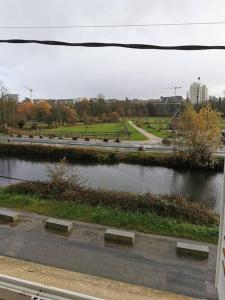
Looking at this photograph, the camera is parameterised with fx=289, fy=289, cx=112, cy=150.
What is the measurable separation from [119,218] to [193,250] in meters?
1.98

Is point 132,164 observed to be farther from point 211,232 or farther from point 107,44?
point 107,44

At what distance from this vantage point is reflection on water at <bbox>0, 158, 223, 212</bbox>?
1498 cm

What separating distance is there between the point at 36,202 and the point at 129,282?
4.39m

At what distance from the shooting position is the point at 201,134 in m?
19.9

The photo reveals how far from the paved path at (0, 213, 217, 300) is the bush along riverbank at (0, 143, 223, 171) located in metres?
15.3

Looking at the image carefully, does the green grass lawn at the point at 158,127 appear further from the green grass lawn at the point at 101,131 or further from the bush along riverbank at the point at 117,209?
the bush along riverbank at the point at 117,209

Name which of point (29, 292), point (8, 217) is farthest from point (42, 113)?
point (29, 292)

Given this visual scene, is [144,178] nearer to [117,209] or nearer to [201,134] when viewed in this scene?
[201,134]

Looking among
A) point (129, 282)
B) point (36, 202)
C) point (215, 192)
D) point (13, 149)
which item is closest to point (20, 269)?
point (129, 282)

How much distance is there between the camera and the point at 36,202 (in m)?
7.80

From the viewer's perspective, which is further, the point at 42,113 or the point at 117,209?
the point at 42,113

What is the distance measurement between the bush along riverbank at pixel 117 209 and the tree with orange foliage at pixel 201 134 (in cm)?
1238

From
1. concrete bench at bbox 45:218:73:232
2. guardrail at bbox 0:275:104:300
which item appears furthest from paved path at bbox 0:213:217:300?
guardrail at bbox 0:275:104:300

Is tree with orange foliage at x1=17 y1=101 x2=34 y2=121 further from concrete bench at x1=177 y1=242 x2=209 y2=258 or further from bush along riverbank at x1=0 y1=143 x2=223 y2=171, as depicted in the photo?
concrete bench at x1=177 y1=242 x2=209 y2=258
